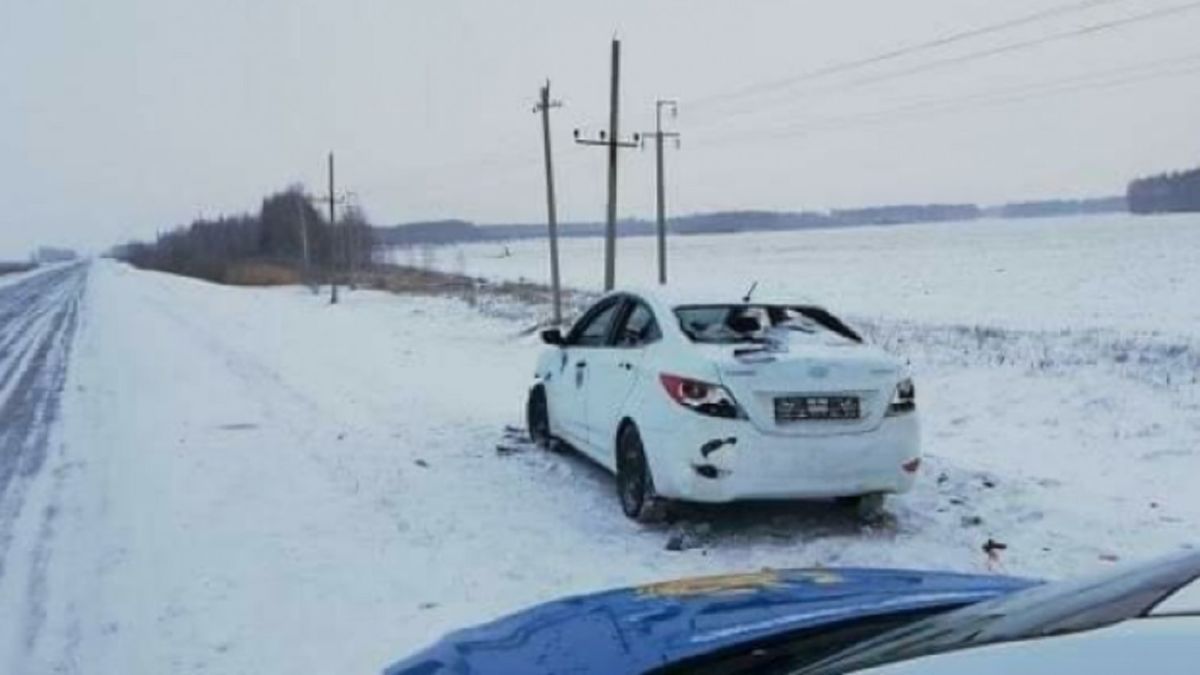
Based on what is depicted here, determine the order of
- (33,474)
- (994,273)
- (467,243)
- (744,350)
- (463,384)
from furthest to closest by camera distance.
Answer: (467,243)
(994,273)
(463,384)
(33,474)
(744,350)

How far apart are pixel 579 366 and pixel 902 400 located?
2699mm

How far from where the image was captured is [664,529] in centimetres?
742

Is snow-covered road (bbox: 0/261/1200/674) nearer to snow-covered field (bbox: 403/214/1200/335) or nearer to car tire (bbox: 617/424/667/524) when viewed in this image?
car tire (bbox: 617/424/667/524)

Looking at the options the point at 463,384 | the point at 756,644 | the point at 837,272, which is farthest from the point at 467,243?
the point at 756,644

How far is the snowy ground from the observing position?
18.9ft

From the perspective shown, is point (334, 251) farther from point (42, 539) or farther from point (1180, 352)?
point (42, 539)

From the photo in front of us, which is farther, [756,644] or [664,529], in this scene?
[664,529]

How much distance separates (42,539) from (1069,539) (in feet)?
20.3

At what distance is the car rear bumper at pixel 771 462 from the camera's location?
6.88 meters

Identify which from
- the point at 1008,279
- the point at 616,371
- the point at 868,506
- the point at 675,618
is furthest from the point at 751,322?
the point at 1008,279

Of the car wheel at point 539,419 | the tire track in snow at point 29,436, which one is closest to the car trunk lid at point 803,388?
the car wheel at point 539,419

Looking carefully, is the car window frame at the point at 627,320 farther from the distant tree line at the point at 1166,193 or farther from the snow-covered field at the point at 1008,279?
the distant tree line at the point at 1166,193

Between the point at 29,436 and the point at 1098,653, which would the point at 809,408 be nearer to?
the point at 1098,653

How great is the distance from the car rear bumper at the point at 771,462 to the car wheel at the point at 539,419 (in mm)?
3165
